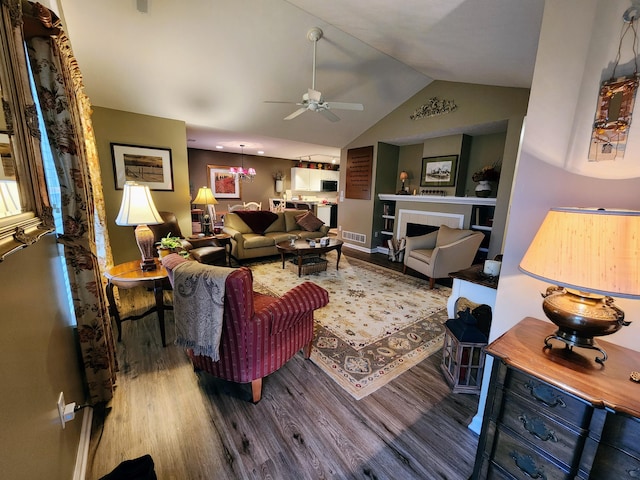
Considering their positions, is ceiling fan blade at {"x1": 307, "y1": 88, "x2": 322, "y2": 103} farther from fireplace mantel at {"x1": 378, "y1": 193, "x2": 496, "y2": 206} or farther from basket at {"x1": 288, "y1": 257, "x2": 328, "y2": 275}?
fireplace mantel at {"x1": 378, "y1": 193, "x2": 496, "y2": 206}

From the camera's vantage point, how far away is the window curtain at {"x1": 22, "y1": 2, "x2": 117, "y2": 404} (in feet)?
4.15

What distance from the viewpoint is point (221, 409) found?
1618 millimetres

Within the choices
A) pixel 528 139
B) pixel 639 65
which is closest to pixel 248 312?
pixel 528 139

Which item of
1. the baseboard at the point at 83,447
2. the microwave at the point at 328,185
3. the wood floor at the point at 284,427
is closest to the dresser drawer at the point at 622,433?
the wood floor at the point at 284,427

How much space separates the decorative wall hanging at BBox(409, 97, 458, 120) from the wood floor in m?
4.00

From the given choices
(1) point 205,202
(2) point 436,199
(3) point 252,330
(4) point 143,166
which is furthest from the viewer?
(2) point 436,199

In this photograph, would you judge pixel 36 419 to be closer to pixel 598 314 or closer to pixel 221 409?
pixel 221 409

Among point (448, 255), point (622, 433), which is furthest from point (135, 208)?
point (448, 255)

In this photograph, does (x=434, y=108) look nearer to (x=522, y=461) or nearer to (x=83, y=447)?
(x=522, y=461)

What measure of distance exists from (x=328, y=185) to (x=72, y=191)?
8.48 m

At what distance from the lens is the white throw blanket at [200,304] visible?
4.69 ft

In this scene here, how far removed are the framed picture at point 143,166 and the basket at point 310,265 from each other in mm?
2516

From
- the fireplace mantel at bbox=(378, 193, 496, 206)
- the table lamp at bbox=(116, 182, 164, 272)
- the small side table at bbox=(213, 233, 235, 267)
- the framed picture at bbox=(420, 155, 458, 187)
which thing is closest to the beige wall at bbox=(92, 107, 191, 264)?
the small side table at bbox=(213, 233, 235, 267)

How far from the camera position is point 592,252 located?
82cm
